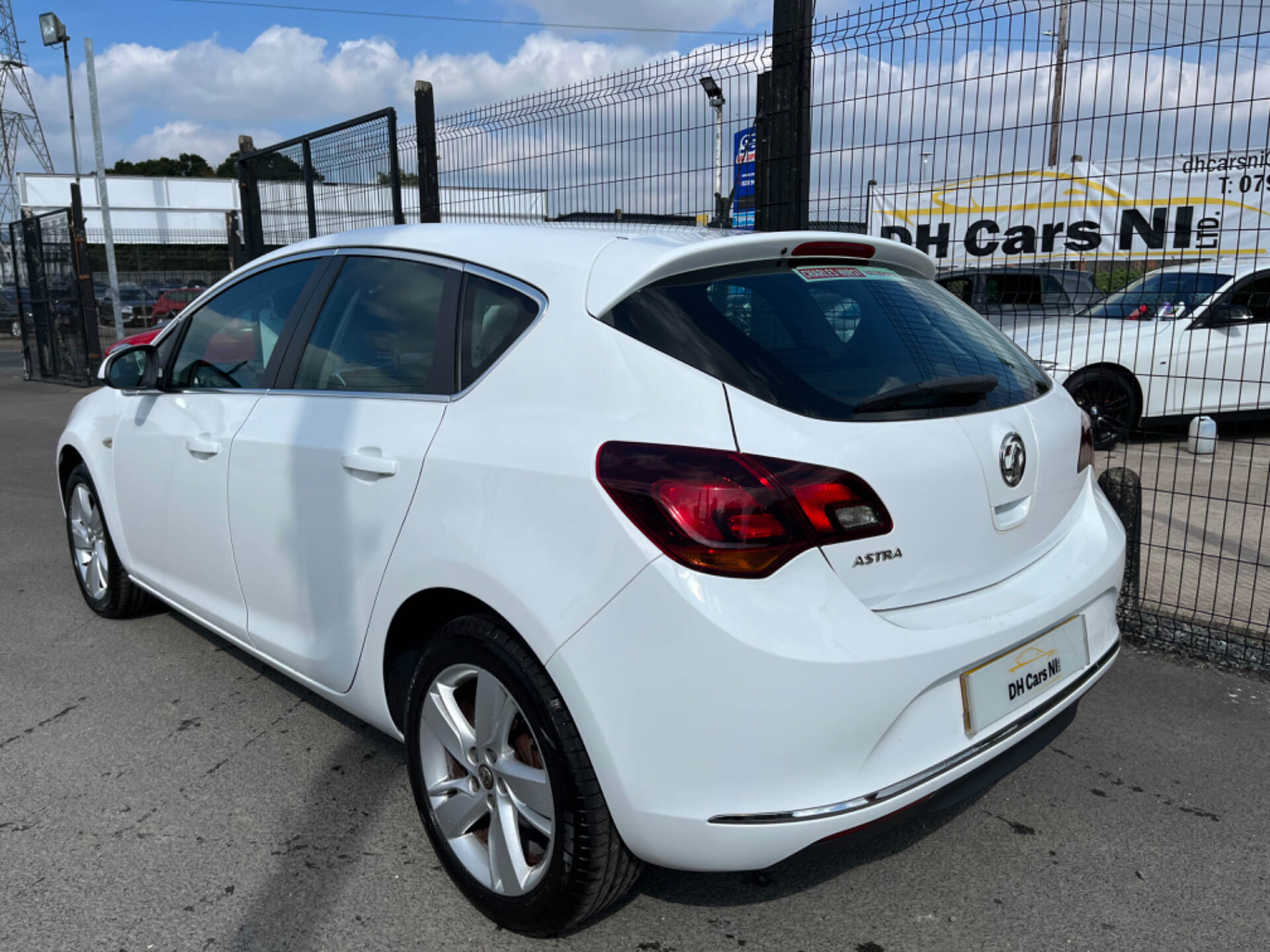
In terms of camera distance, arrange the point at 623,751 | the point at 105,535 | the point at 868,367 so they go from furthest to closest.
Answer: the point at 105,535 → the point at 868,367 → the point at 623,751

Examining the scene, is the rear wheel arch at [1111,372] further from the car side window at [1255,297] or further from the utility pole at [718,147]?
the utility pole at [718,147]

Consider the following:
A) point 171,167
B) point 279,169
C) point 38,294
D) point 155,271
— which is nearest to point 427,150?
Answer: point 279,169

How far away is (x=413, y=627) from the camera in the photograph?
255cm

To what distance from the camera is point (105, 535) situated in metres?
4.36

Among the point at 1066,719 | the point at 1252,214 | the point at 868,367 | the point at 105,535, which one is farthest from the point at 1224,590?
the point at 105,535

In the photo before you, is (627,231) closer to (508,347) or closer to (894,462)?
(508,347)

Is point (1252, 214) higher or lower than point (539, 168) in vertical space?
lower

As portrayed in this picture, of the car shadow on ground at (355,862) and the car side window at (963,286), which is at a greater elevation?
the car side window at (963,286)

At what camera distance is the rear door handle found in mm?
2477

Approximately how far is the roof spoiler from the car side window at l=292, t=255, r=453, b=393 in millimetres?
521

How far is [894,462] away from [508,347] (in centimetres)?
94

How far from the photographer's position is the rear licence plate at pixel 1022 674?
6.85ft

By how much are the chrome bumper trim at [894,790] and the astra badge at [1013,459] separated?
525 millimetres

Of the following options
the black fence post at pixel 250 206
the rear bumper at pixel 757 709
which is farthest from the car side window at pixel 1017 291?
the black fence post at pixel 250 206
